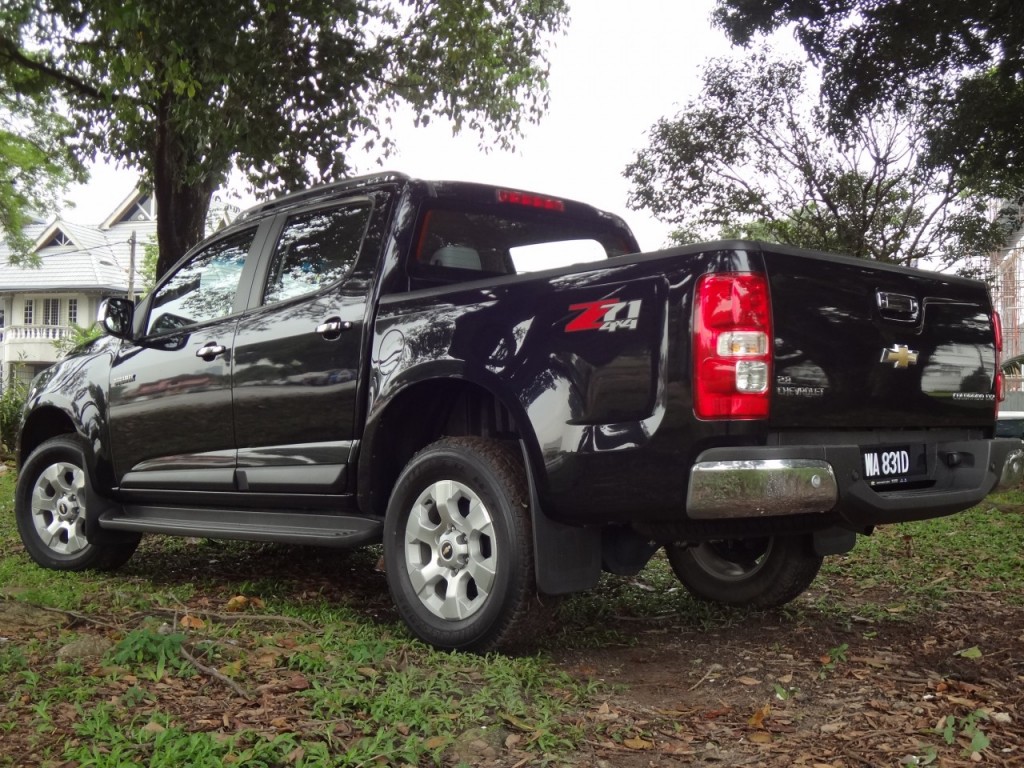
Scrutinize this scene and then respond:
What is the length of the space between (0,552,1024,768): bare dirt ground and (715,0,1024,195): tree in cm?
652

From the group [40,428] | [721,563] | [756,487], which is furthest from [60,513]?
[756,487]

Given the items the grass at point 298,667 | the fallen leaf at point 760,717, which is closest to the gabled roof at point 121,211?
the grass at point 298,667

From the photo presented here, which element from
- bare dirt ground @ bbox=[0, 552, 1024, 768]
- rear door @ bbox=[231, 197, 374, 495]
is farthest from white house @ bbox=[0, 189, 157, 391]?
bare dirt ground @ bbox=[0, 552, 1024, 768]

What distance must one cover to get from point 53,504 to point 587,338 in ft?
12.8

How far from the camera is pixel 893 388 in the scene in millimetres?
3795

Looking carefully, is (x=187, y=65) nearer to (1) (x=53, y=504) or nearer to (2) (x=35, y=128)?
(1) (x=53, y=504)

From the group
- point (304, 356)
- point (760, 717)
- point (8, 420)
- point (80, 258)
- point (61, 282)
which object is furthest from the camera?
point (80, 258)

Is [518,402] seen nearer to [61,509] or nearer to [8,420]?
[61,509]

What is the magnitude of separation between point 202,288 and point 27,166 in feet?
62.4

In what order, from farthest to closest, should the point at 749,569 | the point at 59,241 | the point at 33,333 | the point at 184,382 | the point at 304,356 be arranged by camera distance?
the point at 59,241 → the point at 33,333 → the point at 184,382 → the point at 749,569 → the point at 304,356

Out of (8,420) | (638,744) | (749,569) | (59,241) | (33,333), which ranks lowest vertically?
(638,744)

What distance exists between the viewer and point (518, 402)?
12.5ft

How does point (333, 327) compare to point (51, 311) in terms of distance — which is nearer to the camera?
point (333, 327)

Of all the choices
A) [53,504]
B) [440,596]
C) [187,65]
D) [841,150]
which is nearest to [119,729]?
[440,596]
